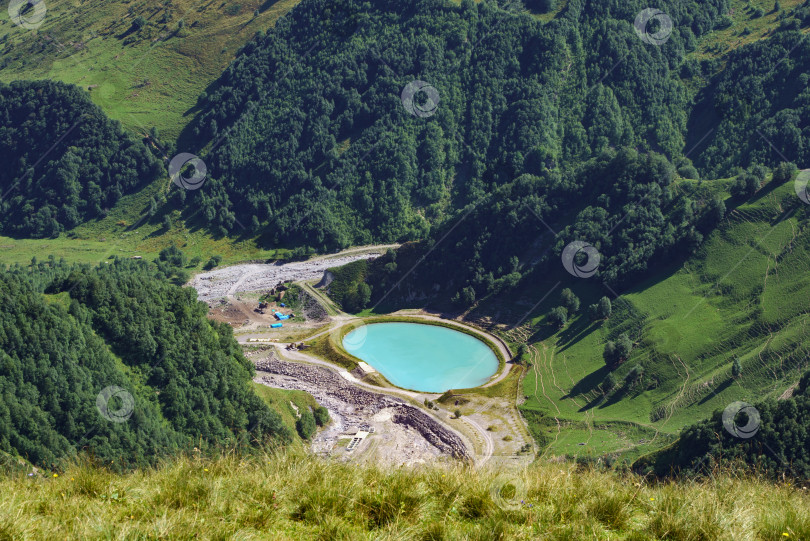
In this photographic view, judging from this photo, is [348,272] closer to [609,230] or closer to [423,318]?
[423,318]

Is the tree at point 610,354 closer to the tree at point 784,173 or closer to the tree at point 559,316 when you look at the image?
the tree at point 559,316

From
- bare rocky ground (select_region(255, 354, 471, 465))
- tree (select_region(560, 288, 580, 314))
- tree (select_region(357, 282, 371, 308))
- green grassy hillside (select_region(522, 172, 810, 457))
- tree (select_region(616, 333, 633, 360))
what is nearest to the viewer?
Answer: green grassy hillside (select_region(522, 172, 810, 457))

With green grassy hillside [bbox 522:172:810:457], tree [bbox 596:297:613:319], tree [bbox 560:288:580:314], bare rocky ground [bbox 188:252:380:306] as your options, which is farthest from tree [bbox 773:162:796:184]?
bare rocky ground [bbox 188:252:380:306]

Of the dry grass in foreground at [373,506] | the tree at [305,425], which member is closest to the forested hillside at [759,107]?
the tree at [305,425]

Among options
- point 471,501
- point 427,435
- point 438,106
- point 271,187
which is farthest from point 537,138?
point 471,501

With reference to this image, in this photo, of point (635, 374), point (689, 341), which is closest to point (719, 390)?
point (689, 341)

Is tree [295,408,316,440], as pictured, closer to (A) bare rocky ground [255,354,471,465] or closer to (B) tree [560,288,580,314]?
(A) bare rocky ground [255,354,471,465]
